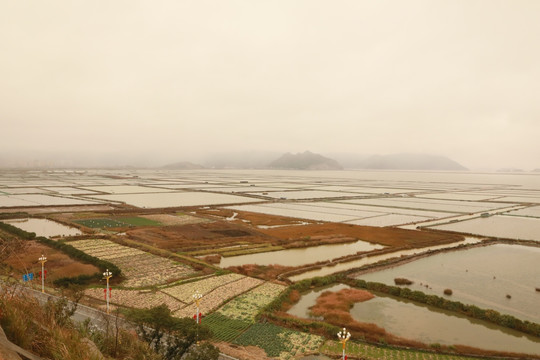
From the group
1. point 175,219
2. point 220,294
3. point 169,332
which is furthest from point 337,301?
point 175,219

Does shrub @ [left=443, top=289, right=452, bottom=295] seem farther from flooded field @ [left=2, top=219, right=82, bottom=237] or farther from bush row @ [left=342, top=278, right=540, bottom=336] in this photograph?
flooded field @ [left=2, top=219, right=82, bottom=237]

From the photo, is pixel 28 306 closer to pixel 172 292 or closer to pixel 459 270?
pixel 172 292

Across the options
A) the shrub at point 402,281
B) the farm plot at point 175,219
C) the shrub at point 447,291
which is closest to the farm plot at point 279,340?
the shrub at point 402,281

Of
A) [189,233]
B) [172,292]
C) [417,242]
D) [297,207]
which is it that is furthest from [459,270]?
[297,207]

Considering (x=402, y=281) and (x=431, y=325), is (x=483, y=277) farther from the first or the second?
(x=431, y=325)

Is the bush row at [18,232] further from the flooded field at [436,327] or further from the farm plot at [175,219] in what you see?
the flooded field at [436,327]

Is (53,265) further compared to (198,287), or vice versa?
(53,265)

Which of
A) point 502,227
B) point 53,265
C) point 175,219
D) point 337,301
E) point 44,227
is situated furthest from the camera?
point 175,219
